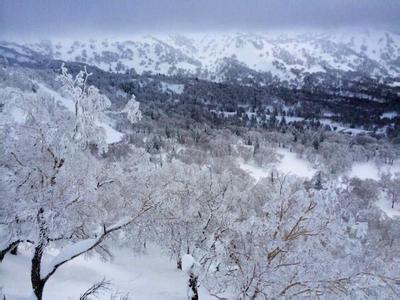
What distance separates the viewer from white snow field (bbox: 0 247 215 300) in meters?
18.9

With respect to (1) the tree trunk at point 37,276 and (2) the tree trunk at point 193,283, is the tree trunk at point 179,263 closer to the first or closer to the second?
(2) the tree trunk at point 193,283

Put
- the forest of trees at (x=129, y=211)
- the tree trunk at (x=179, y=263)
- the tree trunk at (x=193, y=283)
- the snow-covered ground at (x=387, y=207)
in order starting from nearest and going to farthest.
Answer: the forest of trees at (x=129, y=211)
the tree trunk at (x=193, y=283)
the tree trunk at (x=179, y=263)
the snow-covered ground at (x=387, y=207)

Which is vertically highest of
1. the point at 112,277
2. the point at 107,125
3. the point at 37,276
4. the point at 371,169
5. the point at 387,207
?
the point at 37,276

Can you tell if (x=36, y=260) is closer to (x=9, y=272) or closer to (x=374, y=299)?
(x=9, y=272)

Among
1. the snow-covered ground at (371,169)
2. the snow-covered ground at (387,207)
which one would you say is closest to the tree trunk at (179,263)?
the snow-covered ground at (387,207)

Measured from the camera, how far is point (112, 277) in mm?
26312

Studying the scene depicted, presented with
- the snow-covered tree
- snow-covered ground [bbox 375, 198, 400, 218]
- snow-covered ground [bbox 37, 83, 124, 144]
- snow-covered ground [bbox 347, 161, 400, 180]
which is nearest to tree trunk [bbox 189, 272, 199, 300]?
the snow-covered tree

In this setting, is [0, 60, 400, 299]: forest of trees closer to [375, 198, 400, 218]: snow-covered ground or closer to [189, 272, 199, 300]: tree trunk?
[189, 272, 199, 300]: tree trunk

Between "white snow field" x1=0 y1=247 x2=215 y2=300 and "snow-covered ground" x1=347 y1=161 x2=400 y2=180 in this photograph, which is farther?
"snow-covered ground" x1=347 y1=161 x2=400 y2=180

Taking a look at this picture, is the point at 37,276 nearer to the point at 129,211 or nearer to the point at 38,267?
the point at 38,267

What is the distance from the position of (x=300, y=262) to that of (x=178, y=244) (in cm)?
1804

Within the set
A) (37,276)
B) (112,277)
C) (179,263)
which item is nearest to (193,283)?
(37,276)

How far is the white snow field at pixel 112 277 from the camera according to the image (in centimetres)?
1888

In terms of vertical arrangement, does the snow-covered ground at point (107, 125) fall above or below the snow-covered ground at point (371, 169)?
above
